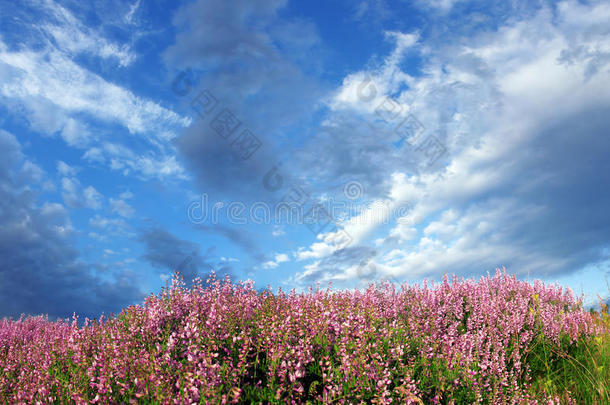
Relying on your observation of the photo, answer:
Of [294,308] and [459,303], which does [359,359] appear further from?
[459,303]

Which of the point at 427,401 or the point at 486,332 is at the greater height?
the point at 486,332

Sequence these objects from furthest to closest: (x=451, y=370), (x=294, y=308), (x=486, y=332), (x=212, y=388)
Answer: (x=486, y=332)
(x=294, y=308)
(x=451, y=370)
(x=212, y=388)

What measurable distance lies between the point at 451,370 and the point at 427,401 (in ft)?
1.51

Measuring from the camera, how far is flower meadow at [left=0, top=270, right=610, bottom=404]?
12.3 ft

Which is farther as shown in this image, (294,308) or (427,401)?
(294,308)

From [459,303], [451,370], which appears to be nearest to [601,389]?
[459,303]

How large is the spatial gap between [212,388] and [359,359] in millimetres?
1436

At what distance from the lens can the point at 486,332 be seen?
6004 millimetres

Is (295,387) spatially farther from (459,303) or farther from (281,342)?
(459,303)

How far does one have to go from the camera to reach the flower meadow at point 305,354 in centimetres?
374

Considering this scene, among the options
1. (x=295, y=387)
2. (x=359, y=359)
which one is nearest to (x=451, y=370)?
(x=359, y=359)


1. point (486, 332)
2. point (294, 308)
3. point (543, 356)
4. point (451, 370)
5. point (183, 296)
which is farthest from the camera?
point (543, 356)

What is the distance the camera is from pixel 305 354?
4.16 meters

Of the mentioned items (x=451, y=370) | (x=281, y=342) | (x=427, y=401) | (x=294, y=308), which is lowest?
(x=427, y=401)
